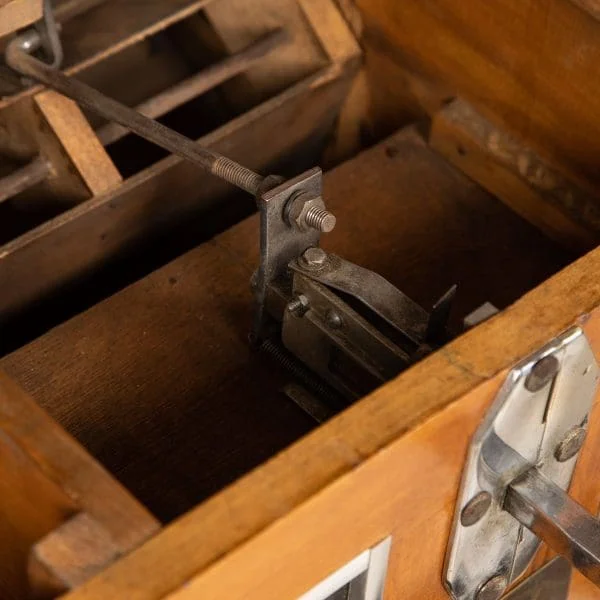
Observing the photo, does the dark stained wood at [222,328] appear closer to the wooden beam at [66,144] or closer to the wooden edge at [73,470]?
the wooden beam at [66,144]

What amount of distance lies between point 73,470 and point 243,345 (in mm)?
376

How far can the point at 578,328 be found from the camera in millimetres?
899

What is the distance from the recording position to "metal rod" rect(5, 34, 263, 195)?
40.4 inches

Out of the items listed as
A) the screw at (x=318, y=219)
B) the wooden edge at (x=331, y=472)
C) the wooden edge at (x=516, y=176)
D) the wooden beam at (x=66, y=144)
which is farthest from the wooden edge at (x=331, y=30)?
the wooden edge at (x=331, y=472)

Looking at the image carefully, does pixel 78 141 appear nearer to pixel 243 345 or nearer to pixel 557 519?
pixel 243 345

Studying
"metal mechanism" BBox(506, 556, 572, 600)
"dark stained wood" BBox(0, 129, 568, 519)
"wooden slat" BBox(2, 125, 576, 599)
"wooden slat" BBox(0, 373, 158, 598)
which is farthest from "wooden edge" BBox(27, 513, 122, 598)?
"metal mechanism" BBox(506, 556, 572, 600)

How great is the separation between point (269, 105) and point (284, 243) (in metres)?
0.29

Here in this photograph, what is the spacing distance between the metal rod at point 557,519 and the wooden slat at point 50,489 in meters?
0.31

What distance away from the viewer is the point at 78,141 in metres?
1.20

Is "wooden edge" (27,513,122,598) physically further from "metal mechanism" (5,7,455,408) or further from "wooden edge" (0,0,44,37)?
"wooden edge" (0,0,44,37)

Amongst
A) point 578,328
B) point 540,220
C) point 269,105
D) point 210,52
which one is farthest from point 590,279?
point 210,52

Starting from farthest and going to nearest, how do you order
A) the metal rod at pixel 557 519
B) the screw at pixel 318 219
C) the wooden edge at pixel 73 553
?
the screw at pixel 318 219
the metal rod at pixel 557 519
the wooden edge at pixel 73 553

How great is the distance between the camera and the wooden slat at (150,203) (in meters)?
1.18

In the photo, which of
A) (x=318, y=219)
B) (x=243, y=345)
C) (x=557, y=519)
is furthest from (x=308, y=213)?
(x=557, y=519)
